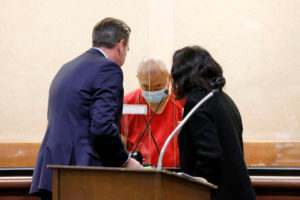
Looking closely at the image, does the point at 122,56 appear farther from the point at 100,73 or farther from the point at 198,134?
the point at 198,134

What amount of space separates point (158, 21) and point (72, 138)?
181 centimetres

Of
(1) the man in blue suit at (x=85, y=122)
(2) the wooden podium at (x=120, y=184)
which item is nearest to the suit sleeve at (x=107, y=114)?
(1) the man in blue suit at (x=85, y=122)

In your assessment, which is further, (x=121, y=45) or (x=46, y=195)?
(x=121, y=45)

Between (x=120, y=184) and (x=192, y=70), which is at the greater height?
(x=192, y=70)

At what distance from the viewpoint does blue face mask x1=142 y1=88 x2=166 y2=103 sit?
3186 mm

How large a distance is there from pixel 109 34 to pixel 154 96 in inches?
37.0

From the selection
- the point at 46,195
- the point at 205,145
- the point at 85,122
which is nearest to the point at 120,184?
the point at 205,145

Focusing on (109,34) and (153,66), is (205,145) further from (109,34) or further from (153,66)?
(153,66)

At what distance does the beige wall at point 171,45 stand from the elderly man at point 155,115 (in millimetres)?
361

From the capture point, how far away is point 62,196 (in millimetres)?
1653

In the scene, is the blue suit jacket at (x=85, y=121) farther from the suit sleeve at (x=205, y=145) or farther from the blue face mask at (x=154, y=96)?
the blue face mask at (x=154, y=96)

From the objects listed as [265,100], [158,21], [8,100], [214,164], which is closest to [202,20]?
[158,21]

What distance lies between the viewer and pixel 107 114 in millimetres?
1997

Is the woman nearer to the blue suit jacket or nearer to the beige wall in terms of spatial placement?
the blue suit jacket
